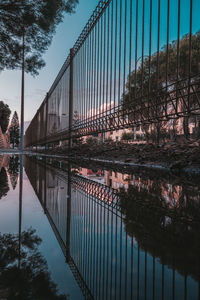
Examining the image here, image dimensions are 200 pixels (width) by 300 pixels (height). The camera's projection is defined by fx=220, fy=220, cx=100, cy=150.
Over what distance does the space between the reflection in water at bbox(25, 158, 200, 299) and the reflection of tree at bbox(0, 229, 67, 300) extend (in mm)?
59

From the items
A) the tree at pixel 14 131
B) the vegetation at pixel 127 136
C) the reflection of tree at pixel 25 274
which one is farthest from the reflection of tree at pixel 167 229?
the tree at pixel 14 131

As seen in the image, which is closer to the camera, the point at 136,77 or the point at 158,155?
the point at 158,155

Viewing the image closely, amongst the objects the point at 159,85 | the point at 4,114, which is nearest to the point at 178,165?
the point at 159,85

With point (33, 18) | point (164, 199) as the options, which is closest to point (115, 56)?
point (33, 18)

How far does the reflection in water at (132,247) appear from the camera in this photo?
0.36 m

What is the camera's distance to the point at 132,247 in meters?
0.51

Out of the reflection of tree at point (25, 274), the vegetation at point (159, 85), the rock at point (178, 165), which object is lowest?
the reflection of tree at point (25, 274)

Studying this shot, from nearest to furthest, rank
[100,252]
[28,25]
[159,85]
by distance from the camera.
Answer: [100,252] < [28,25] < [159,85]

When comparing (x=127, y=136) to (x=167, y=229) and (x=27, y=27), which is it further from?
(x=167, y=229)

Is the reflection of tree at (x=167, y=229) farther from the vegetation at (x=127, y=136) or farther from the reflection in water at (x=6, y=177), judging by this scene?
the vegetation at (x=127, y=136)

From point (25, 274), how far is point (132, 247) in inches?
9.3

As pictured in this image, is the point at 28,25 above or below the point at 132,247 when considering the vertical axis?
above

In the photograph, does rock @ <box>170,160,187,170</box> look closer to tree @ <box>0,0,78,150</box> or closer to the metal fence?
the metal fence

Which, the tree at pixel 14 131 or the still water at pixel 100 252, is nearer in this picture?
the still water at pixel 100 252
